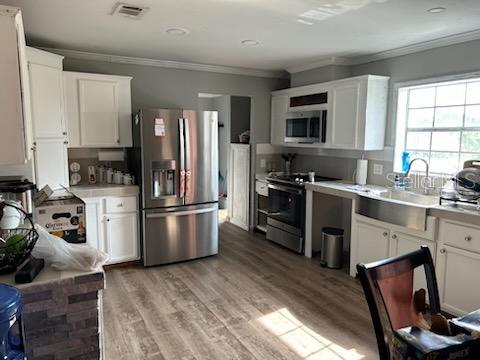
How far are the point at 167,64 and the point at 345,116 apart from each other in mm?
2368

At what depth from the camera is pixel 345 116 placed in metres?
4.16

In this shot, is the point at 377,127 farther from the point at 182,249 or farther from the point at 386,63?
the point at 182,249

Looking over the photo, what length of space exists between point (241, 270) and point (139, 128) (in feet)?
6.40

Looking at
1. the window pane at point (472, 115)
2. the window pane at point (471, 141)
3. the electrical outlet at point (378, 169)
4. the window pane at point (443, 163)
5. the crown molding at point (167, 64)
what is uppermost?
the crown molding at point (167, 64)

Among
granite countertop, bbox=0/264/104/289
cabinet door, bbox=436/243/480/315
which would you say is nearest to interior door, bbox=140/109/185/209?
granite countertop, bbox=0/264/104/289

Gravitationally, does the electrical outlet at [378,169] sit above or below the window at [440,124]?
below

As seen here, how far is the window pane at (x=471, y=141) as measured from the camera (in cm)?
332

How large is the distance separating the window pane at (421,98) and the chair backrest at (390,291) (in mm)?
2673

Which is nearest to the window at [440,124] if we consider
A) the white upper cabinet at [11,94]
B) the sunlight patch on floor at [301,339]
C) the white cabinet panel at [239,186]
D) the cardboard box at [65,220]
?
the sunlight patch on floor at [301,339]

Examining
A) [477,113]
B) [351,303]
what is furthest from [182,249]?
[477,113]

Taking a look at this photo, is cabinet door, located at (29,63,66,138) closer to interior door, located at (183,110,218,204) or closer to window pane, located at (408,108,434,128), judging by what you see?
interior door, located at (183,110,218,204)

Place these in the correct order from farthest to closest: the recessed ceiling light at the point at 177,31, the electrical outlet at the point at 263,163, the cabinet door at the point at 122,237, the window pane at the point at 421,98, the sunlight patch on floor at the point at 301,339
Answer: the electrical outlet at the point at 263,163, the cabinet door at the point at 122,237, the window pane at the point at 421,98, the recessed ceiling light at the point at 177,31, the sunlight patch on floor at the point at 301,339

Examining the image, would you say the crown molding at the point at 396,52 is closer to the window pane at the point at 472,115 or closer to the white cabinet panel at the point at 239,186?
the window pane at the point at 472,115

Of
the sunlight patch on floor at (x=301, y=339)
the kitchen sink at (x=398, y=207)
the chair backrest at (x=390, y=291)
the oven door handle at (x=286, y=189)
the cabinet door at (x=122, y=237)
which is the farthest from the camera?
the oven door handle at (x=286, y=189)
